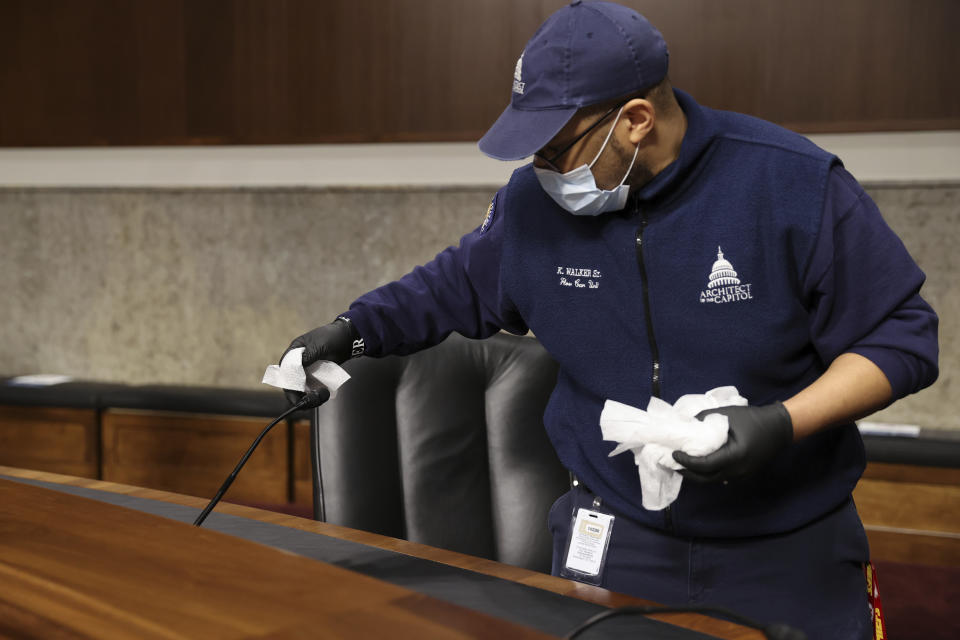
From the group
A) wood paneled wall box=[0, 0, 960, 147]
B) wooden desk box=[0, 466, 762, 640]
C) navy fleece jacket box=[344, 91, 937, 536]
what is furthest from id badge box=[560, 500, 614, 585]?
wood paneled wall box=[0, 0, 960, 147]

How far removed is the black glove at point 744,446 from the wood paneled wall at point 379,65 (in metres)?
1.74

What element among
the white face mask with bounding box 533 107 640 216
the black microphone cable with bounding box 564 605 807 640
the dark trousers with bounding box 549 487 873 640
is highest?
the white face mask with bounding box 533 107 640 216

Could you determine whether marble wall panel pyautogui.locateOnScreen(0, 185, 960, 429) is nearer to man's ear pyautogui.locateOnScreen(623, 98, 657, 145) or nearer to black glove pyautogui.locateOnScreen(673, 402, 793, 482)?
man's ear pyautogui.locateOnScreen(623, 98, 657, 145)

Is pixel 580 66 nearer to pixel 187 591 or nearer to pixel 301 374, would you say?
pixel 301 374

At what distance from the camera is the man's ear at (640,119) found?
1160 millimetres

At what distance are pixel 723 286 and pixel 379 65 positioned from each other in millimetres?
2009

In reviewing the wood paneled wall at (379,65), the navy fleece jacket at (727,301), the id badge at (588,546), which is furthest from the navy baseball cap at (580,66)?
the wood paneled wall at (379,65)

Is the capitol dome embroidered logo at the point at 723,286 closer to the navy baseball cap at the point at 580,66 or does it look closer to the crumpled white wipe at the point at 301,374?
the navy baseball cap at the point at 580,66

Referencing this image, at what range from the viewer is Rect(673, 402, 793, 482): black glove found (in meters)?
0.97

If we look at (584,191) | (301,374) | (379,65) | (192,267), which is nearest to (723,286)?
(584,191)

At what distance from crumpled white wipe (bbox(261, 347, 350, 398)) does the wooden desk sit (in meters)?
0.28

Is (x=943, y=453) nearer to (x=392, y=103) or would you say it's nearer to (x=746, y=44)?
(x=746, y=44)

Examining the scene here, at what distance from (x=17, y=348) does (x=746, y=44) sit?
2872 mm

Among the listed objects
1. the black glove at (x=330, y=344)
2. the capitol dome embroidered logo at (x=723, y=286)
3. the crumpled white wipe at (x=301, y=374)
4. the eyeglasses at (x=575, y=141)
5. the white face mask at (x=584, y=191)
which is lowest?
the crumpled white wipe at (x=301, y=374)
